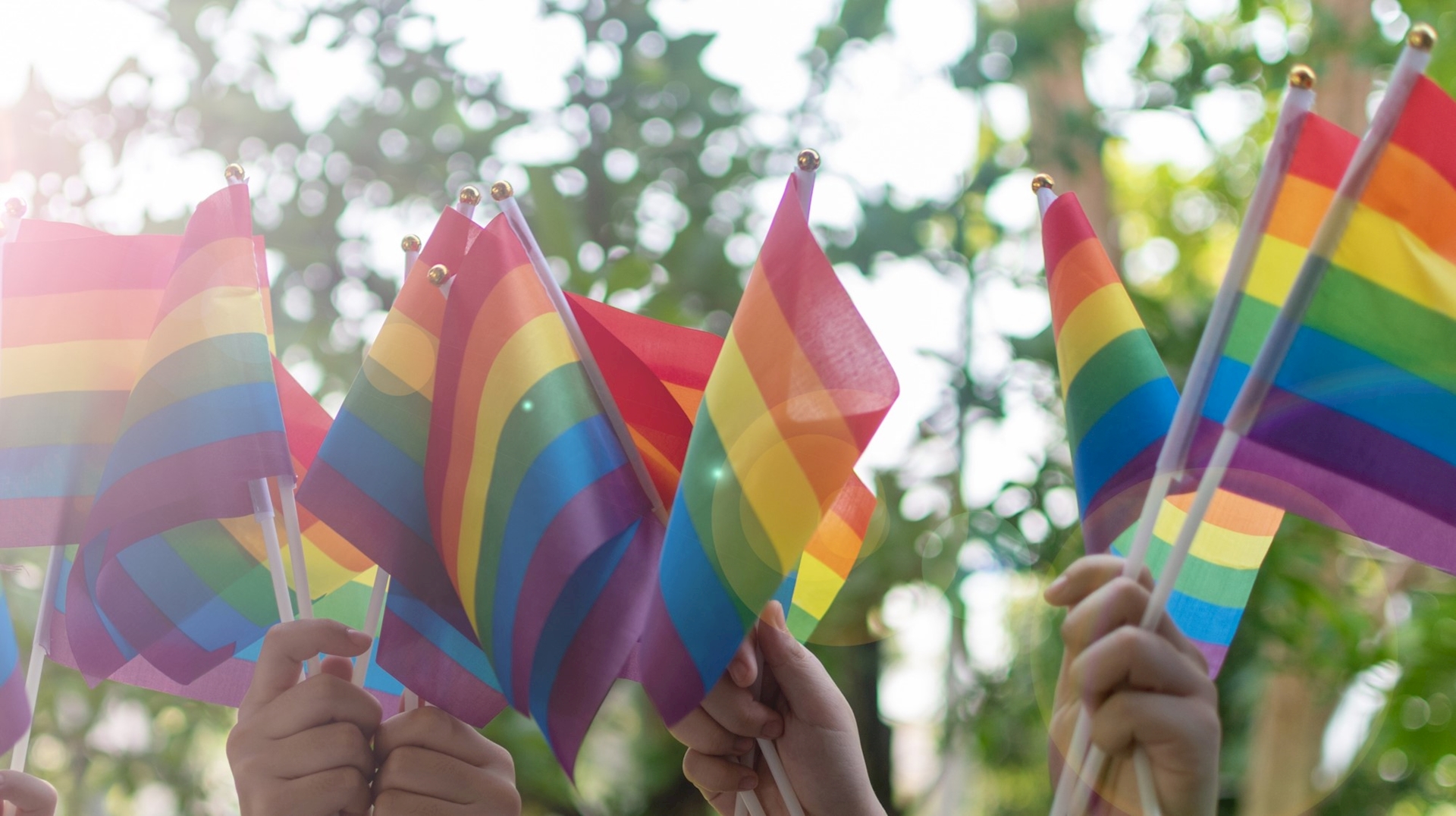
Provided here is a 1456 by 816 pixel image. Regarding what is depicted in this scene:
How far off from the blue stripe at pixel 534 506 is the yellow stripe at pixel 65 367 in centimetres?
78

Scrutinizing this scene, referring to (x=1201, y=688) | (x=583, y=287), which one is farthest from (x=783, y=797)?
(x=583, y=287)

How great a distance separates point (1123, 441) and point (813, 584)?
50cm

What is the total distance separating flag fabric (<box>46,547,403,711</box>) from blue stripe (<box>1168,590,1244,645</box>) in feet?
3.80

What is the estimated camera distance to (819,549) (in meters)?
1.67

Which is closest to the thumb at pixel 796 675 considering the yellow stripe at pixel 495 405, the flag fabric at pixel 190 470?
the yellow stripe at pixel 495 405

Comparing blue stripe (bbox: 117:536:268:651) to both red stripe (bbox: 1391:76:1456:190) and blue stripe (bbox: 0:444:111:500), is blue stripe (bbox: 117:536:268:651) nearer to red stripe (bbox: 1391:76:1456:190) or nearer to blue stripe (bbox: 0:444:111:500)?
blue stripe (bbox: 0:444:111:500)

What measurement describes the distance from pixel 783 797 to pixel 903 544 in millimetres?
1748

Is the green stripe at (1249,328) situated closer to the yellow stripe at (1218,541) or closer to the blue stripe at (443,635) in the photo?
the yellow stripe at (1218,541)

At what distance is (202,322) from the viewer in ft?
5.40

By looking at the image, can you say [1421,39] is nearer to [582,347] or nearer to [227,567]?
[582,347]

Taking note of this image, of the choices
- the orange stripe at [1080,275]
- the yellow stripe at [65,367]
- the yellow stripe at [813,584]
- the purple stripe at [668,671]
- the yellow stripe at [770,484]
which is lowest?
the yellow stripe at [813,584]

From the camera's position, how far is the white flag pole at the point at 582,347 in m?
1.46

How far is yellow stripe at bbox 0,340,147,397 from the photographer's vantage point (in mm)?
1800

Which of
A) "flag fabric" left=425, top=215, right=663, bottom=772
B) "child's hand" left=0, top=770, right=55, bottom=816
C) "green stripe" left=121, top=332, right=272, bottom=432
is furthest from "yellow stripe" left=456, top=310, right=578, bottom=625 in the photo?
"child's hand" left=0, top=770, right=55, bottom=816
